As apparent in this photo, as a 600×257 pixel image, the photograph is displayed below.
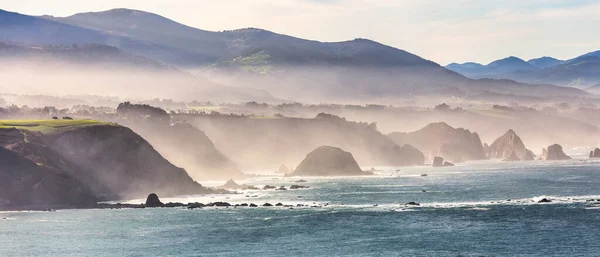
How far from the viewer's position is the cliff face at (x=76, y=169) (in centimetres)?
16925

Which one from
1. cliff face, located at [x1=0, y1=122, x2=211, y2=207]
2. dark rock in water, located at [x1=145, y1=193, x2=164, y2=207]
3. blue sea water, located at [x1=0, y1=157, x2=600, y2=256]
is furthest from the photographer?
dark rock in water, located at [x1=145, y1=193, x2=164, y2=207]

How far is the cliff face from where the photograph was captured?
169250mm

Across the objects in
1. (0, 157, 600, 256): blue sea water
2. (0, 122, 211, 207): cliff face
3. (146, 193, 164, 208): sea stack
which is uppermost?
(0, 122, 211, 207): cliff face

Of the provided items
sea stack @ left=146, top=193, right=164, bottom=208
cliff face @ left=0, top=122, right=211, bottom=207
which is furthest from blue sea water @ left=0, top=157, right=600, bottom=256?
cliff face @ left=0, top=122, right=211, bottom=207

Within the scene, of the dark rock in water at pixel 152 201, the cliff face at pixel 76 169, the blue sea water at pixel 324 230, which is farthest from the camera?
the dark rock in water at pixel 152 201

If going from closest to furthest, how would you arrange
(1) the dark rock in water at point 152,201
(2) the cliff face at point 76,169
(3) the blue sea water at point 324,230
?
1. (3) the blue sea water at point 324,230
2. (2) the cliff face at point 76,169
3. (1) the dark rock in water at point 152,201

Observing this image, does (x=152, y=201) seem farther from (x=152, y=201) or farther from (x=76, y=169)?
(x=76, y=169)

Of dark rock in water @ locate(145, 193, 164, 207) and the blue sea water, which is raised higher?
dark rock in water @ locate(145, 193, 164, 207)

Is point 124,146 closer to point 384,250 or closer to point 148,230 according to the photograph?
point 148,230

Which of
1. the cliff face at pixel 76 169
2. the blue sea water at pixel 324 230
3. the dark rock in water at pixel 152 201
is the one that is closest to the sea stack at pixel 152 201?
the dark rock in water at pixel 152 201

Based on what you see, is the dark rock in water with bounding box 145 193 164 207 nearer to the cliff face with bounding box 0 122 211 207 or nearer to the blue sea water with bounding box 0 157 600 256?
the blue sea water with bounding box 0 157 600 256

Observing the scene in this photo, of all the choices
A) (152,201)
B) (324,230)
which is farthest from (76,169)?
(324,230)

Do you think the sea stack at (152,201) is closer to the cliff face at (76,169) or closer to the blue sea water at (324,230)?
the blue sea water at (324,230)

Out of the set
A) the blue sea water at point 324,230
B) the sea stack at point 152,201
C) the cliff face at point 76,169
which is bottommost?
the blue sea water at point 324,230
